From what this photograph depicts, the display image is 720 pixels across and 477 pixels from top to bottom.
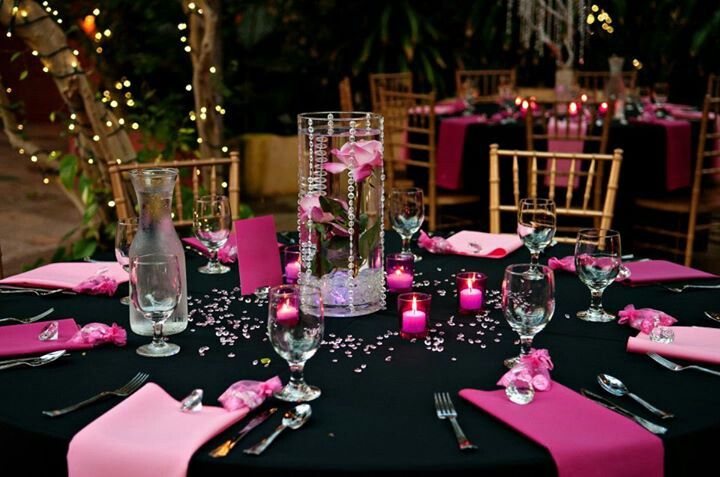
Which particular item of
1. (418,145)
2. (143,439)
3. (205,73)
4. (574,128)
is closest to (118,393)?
(143,439)

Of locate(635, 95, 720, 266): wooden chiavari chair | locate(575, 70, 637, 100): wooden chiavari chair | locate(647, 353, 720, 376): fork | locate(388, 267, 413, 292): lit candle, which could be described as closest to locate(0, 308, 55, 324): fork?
locate(388, 267, 413, 292): lit candle

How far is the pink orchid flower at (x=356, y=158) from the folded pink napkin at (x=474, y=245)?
0.59 metres

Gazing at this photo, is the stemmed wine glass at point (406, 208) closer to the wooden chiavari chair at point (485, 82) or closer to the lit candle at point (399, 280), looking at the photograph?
the lit candle at point (399, 280)

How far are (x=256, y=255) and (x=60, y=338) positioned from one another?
0.47m

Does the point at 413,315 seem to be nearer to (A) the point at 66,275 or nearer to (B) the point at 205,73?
(A) the point at 66,275

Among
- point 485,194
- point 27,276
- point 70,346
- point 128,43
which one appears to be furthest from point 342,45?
point 70,346

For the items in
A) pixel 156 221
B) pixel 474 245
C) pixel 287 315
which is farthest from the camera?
pixel 474 245

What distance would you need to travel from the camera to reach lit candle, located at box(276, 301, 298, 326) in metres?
1.38

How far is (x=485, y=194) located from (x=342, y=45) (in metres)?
3.24

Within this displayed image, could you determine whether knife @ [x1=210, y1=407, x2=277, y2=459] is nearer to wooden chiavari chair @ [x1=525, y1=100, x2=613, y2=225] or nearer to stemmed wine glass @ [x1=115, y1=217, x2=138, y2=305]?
stemmed wine glass @ [x1=115, y1=217, x2=138, y2=305]

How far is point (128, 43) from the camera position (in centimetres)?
688

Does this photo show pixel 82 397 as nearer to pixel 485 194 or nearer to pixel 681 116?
pixel 485 194

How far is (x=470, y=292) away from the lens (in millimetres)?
1853

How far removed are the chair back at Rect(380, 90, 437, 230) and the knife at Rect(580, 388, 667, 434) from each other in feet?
10.4
